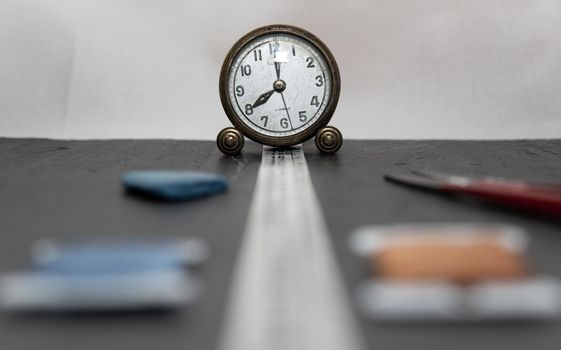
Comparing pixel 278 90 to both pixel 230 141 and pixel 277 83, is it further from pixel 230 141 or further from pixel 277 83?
pixel 230 141

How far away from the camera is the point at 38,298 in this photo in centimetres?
121

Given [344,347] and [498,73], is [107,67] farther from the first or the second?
[344,347]

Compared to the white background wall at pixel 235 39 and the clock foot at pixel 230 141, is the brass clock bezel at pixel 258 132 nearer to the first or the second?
the clock foot at pixel 230 141

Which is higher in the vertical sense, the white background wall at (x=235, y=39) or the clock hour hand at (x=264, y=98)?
the white background wall at (x=235, y=39)

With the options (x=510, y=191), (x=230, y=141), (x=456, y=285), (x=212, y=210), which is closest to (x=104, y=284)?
(x=456, y=285)

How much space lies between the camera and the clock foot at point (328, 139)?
2986mm

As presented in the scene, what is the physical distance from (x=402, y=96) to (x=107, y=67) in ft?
4.24

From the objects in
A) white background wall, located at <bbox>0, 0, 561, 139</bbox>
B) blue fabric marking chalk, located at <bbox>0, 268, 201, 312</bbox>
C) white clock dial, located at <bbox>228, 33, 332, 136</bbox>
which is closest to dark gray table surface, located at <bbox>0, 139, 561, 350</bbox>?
blue fabric marking chalk, located at <bbox>0, 268, 201, 312</bbox>

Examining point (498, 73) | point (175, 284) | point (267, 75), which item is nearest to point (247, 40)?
point (267, 75)

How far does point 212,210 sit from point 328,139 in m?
1.10

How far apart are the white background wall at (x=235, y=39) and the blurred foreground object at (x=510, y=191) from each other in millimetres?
1871

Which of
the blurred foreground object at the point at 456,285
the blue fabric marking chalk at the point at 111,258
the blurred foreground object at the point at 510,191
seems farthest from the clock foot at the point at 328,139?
the blurred foreground object at the point at 456,285

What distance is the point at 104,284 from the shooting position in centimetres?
119

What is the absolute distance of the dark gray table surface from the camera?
1145mm
